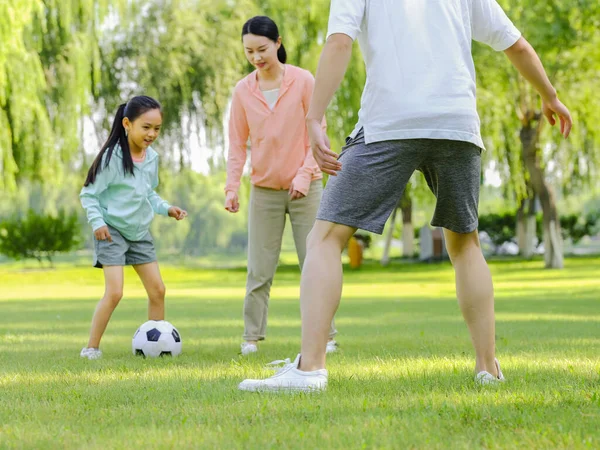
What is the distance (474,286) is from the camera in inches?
164

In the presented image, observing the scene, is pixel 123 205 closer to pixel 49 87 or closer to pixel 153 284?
pixel 153 284

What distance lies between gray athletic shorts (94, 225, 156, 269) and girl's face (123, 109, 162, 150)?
25.0 inches

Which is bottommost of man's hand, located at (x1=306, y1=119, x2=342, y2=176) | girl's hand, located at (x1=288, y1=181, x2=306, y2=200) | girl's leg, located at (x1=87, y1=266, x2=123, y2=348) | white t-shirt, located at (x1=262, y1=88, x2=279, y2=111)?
girl's leg, located at (x1=87, y1=266, x2=123, y2=348)

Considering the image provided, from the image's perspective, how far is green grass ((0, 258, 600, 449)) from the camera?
2.89 m

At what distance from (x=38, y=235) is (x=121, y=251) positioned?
965 inches

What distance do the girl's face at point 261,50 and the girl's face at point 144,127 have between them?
77 cm

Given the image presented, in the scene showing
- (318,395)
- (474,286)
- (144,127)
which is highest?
(144,127)

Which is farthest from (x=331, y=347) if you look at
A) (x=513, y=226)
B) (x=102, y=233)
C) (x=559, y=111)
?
(x=513, y=226)

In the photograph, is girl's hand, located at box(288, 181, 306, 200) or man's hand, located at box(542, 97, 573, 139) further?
girl's hand, located at box(288, 181, 306, 200)

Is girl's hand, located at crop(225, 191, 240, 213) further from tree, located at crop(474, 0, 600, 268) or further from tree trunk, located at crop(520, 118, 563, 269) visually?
tree trunk, located at crop(520, 118, 563, 269)

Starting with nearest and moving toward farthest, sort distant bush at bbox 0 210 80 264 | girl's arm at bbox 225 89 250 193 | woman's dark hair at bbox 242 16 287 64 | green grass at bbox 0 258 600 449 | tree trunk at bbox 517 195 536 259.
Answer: green grass at bbox 0 258 600 449
woman's dark hair at bbox 242 16 287 64
girl's arm at bbox 225 89 250 193
distant bush at bbox 0 210 80 264
tree trunk at bbox 517 195 536 259

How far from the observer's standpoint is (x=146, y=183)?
20.4 feet

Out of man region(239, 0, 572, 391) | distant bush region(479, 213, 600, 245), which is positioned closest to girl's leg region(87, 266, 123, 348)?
man region(239, 0, 572, 391)

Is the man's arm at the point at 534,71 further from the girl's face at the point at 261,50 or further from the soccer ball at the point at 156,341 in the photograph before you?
the soccer ball at the point at 156,341
